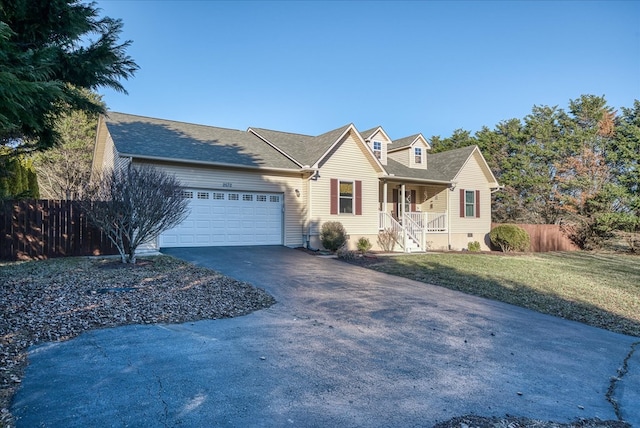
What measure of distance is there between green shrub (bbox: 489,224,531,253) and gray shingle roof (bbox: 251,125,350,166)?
10061 millimetres

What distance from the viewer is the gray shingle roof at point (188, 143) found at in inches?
542

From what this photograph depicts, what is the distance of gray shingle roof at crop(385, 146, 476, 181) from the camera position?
65.4ft

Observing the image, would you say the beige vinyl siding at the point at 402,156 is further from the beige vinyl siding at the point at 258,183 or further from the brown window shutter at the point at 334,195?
the beige vinyl siding at the point at 258,183

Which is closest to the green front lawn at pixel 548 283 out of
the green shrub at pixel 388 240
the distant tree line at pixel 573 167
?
the green shrub at pixel 388 240

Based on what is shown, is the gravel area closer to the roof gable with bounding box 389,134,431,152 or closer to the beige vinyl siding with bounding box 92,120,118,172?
the beige vinyl siding with bounding box 92,120,118,172

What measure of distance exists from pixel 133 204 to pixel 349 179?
974 centimetres

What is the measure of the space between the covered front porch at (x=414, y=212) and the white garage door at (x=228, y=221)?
17.6 ft

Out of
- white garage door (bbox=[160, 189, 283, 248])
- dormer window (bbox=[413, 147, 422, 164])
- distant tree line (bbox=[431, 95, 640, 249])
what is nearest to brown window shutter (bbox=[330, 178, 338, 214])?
white garage door (bbox=[160, 189, 283, 248])

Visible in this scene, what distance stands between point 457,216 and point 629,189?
11.8 m

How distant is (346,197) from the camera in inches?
676

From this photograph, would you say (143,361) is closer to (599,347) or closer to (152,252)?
(599,347)

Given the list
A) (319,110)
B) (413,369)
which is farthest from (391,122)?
(413,369)

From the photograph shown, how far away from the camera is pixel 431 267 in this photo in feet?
42.2

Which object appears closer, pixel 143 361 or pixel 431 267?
pixel 143 361
